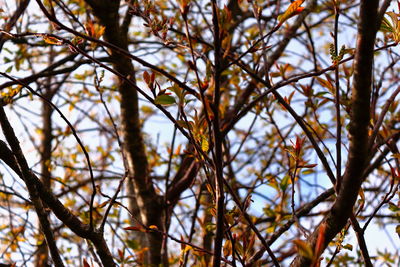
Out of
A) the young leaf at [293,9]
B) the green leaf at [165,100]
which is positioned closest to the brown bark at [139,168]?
the green leaf at [165,100]

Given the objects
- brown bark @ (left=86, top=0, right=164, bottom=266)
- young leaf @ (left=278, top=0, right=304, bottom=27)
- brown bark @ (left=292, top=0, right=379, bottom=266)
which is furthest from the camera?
brown bark @ (left=86, top=0, right=164, bottom=266)

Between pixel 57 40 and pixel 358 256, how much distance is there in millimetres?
2011

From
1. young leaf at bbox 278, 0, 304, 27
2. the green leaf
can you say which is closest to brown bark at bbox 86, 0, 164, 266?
the green leaf

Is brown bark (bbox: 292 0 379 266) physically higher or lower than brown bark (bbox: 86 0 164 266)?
lower

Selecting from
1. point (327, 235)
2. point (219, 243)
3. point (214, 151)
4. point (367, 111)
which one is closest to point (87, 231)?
point (219, 243)

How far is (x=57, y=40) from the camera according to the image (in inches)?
42.2

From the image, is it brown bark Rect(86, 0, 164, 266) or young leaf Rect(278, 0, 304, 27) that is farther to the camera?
brown bark Rect(86, 0, 164, 266)

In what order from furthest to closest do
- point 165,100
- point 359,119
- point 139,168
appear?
point 139,168
point 165,100
point 359,119

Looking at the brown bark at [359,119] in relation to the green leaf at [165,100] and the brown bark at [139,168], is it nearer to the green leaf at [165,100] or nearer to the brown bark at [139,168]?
the green leaf at [165,100]

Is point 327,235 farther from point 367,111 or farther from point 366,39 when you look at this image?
point 366,39

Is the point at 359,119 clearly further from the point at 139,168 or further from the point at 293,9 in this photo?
the point at 139,168

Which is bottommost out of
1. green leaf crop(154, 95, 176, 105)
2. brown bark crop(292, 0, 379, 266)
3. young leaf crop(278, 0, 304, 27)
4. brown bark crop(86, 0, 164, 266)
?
brown bark crop(292, 0, 379, 266)

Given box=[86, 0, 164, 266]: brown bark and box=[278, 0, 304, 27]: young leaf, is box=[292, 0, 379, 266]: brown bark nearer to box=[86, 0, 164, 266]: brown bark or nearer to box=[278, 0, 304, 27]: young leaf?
box=[278, 0, 304, 27]: young leaf

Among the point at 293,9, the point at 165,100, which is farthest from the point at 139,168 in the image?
the point at 293,9
